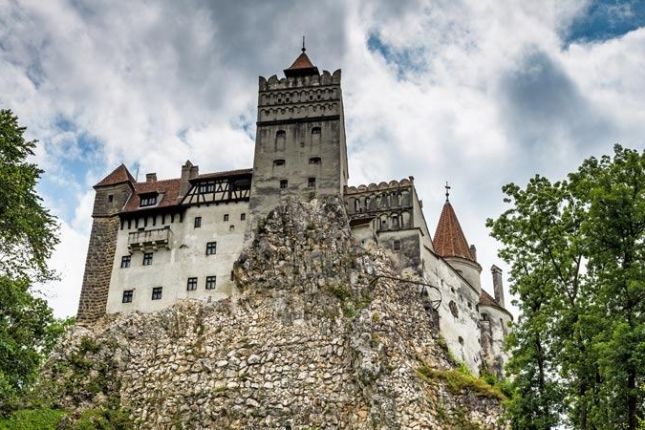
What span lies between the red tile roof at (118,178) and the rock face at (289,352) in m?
11.9

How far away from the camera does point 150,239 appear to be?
5234 cm

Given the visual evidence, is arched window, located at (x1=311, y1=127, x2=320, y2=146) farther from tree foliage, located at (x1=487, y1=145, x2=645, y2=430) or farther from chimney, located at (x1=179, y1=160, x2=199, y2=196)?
tree foliage, located at (x1=487, y1=145, x2=645, y2=430)

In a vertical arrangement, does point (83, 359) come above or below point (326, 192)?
below

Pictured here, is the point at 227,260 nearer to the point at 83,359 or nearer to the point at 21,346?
the point at 83,359

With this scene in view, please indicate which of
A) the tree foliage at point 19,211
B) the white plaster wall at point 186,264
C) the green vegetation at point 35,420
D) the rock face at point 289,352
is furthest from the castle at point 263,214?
the tree foliage at point 19,211

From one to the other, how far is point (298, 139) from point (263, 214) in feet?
21.8

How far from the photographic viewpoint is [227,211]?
5269 cm

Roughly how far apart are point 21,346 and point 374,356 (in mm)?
21130

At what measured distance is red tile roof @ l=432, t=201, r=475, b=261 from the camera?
56.5 metres

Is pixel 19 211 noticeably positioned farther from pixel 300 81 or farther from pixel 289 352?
pixel 300 81

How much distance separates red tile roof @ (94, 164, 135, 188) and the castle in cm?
11

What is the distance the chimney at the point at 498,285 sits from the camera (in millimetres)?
60188

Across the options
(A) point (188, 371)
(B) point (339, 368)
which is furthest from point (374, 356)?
(A) point (188, 371)

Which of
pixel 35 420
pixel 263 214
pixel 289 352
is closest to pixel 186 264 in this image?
pixel 263 214
